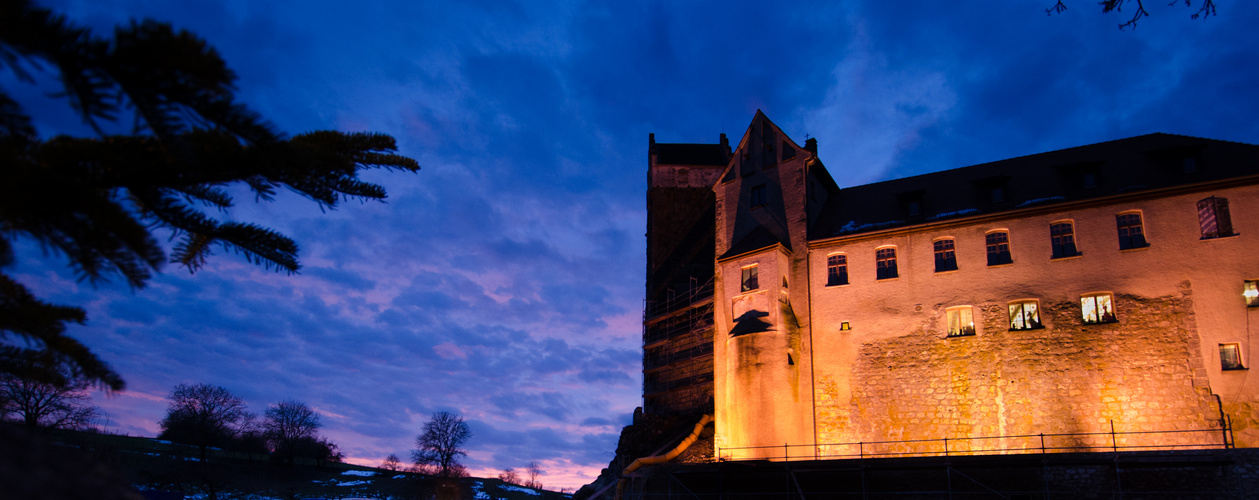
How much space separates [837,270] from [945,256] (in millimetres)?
4326

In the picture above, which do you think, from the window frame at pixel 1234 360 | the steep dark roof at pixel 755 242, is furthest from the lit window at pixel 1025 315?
the steep dark roof at pixel 755 242

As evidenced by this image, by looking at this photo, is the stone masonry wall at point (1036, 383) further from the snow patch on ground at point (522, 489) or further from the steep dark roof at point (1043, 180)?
the snow patch on ground at point (522, 489)

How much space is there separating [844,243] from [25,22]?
105 feet

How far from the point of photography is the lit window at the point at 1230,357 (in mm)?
24375

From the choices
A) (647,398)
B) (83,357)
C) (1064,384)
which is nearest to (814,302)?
(1064,384)

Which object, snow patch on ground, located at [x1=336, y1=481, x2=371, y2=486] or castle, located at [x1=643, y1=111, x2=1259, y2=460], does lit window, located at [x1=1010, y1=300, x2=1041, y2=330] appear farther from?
snow patch on ground, located at [x1=336, y1=481, x2=371, y2=486]

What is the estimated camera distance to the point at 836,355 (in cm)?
3119

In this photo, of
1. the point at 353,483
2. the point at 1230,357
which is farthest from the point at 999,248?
the point at 353,483

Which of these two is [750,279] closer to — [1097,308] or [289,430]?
[1097,308]

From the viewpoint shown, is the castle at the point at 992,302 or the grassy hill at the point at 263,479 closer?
the castle at the point at 992,302

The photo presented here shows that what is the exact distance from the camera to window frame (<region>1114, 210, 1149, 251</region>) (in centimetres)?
2697

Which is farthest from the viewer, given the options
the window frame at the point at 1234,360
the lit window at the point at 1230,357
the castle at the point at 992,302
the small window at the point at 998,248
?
the small window at the point at 998,248

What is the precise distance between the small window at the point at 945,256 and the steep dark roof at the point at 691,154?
3561cm

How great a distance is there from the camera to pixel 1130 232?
27250 mm
